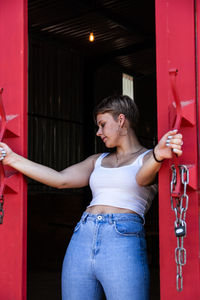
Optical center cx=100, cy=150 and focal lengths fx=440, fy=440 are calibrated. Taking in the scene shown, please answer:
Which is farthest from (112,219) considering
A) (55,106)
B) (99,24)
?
(55,106)

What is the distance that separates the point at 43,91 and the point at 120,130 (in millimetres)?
8790

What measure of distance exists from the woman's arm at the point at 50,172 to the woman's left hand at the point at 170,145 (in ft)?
2.47

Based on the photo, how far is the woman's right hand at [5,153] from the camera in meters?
2.20

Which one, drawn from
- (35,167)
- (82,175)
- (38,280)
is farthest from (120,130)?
(38,280)

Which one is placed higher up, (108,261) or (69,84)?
(69,84)

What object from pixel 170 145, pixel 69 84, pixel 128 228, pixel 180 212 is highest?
pixel 69 84

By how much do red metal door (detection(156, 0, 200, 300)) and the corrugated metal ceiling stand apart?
5512 mm

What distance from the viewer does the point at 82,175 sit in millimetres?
2535

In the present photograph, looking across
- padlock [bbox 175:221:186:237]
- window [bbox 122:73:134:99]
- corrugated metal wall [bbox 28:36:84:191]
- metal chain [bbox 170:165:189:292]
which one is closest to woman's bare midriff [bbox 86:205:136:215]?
Answer: metal chain [bbox 170:165:189:292]

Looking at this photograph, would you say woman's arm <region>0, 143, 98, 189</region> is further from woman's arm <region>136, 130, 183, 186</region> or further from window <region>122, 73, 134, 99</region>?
window <region>122, 73, 134, 99</region>

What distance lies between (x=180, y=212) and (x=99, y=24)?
290 inches

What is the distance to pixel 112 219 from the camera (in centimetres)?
222

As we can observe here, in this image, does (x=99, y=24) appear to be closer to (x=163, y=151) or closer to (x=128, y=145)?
(x=128, y=145)

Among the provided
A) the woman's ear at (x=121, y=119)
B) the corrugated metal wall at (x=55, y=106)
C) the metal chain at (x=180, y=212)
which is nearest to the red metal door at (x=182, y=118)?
the metal chain at (x=180, y=212)
